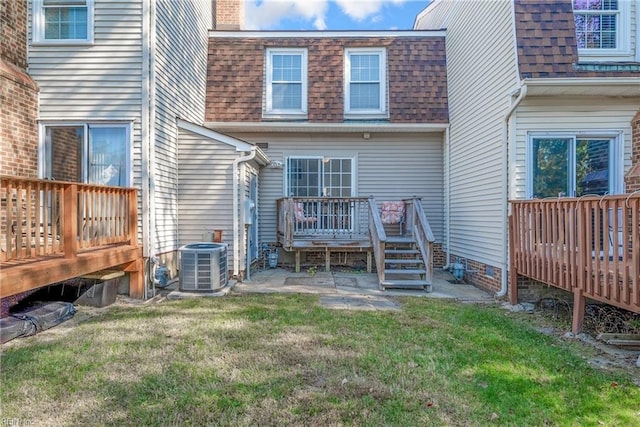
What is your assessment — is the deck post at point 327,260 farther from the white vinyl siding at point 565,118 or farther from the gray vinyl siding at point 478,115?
the white vinyl siding at point 565,118

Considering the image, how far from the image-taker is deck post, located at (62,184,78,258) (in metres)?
4.67

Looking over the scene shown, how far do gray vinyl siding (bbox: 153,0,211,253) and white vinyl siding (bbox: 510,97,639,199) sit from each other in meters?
6.24

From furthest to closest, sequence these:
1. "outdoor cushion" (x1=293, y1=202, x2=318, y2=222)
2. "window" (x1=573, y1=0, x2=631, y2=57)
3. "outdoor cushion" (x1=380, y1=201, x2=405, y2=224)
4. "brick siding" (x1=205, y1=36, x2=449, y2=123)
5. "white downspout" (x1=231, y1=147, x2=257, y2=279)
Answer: "outdoor cushion" (x1=380, y1=201, x2=405, y2=224), "brick siding" (x1=205, y1=36, x2=449, y2=123), "outdoor cushion" (x1=293, y1=202, x2=318, y2=222), "white downspout" (x1=231, y1=147, x2=257, y2=279), "window" (x1=573, y1=0, x2=631, y2=57)

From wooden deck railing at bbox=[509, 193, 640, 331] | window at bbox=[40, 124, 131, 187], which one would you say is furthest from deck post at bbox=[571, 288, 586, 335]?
window at bbox=[40, 124, 131, 187]

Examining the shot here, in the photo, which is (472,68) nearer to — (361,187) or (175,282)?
(361,187)

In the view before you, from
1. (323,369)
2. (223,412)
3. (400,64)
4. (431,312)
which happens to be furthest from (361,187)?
(223,412)

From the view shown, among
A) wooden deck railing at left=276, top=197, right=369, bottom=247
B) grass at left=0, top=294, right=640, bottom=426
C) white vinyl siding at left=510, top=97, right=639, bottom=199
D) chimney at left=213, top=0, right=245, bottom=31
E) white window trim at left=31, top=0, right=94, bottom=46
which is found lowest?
grass at left=0, top=294, right=640, bottom=426

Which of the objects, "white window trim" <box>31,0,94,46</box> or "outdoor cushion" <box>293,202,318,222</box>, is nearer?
"white window trim" <box>31,0,94,46</box>

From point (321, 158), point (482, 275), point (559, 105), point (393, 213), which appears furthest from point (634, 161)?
point (321, 158)

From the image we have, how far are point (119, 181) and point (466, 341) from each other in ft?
19.6

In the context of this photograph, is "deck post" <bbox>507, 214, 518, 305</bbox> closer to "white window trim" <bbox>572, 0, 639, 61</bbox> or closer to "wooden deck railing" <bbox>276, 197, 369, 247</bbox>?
"white window trim" <bbox>572, 0, 639, 61</bbox>

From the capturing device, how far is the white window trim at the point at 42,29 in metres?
6.53

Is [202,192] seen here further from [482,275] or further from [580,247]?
[580,247]

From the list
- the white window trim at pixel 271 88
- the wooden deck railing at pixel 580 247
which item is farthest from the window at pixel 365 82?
the wooden deck railing at pixel 580 247
